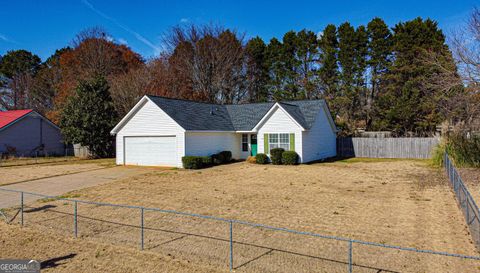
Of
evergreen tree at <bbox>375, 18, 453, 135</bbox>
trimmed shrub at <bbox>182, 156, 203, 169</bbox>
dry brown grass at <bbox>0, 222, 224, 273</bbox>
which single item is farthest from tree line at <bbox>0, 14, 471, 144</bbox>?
dry brown grass at <bbox>0, 222, 224, 273</bbox>

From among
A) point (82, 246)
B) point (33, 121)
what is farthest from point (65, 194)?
point (33, 121)

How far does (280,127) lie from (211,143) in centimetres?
555

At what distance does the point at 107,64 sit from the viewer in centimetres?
4684

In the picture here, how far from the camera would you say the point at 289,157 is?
998 inches

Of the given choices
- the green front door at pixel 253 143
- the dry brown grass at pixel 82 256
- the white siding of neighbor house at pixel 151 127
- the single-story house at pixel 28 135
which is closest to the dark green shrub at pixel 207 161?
the white siding of neighbor house at pixel 151 127

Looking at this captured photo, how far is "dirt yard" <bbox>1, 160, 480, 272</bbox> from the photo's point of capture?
7219mm

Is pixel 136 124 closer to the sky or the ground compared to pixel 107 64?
closer to the ground

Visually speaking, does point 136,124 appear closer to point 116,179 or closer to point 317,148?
point 116,179

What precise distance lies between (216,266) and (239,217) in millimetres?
3760

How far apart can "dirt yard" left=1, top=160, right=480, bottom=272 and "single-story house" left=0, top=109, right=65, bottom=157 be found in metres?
23.6

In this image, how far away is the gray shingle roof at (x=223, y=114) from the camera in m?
25.4

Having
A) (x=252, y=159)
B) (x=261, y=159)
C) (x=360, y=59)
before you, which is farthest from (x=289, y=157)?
(x=360, y=59)

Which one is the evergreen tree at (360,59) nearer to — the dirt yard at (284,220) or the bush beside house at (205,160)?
the bush beside house at (205,160)

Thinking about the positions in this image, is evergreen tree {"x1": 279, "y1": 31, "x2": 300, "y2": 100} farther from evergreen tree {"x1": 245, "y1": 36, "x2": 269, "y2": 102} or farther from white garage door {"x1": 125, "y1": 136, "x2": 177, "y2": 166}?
white garage door {"x1": 125, "y1": 136, "x2": 177, "y2": 166}
